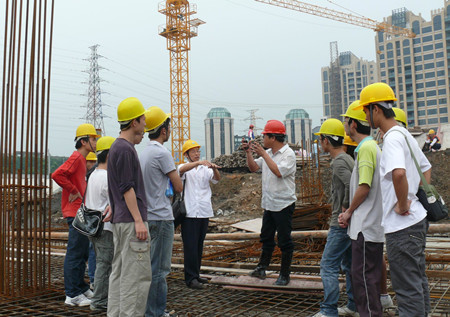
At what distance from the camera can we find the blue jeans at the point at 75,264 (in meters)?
4.54

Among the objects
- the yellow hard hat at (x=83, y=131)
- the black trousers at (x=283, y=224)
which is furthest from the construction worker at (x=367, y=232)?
the yellow hard hat at (x=83, y=131)

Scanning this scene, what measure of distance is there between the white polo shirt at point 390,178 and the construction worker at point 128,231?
1736 millimetres

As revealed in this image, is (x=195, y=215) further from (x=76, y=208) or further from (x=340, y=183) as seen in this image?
(x=340, y=183)

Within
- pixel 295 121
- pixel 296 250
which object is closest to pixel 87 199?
pixel 296 250

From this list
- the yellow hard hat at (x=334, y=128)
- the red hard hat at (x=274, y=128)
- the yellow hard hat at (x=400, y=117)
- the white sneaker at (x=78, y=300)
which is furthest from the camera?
the red hard hat at (x=274, y=128)

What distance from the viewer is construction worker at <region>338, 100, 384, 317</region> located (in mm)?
3191

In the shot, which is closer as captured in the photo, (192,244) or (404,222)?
(404,222)

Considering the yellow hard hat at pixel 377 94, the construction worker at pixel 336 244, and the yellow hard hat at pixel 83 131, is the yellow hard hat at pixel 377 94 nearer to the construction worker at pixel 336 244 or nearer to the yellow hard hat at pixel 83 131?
the construction worker at pixel 336 244

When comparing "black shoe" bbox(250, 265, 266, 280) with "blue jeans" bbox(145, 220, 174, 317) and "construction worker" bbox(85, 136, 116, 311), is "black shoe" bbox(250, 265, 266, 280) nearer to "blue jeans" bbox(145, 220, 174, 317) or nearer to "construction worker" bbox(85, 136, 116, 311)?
"blue jeans" bbox(145, 220, 174, 317)

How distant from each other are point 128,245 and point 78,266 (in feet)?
5.39

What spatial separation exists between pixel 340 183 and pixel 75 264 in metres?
2.85

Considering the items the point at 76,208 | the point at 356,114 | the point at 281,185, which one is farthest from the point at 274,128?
the point at 76,208

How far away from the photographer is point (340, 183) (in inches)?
149

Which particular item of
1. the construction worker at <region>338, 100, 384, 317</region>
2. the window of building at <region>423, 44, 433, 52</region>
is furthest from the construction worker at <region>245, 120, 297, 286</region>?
the window of building at <region>423, 44, 433, 52</region>
